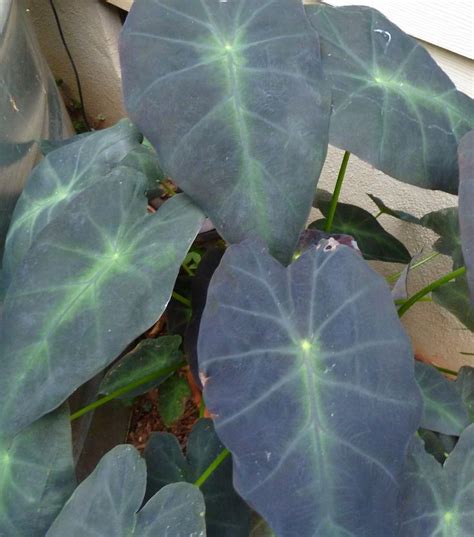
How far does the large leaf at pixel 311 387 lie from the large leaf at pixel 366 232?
1.30ft

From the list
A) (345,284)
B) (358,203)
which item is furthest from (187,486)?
(358,203)

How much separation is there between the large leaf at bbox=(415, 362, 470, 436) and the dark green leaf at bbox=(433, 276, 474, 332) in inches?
7.6

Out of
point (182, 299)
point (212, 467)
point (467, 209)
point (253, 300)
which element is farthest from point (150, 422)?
point (467, 209)

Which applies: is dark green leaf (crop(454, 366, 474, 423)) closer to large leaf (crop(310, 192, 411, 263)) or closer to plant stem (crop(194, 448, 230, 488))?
large leaf (crop(310, 192, 411, 263))

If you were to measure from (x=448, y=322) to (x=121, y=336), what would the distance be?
0.98 m

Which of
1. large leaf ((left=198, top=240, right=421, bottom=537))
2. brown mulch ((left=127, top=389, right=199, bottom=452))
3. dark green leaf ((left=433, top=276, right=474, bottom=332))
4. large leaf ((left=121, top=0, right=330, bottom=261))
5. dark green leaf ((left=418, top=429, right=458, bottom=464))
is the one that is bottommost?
brown mulch ((left=127, top=389, right=199, bottom=452))

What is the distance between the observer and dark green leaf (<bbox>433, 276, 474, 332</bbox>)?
1054mm

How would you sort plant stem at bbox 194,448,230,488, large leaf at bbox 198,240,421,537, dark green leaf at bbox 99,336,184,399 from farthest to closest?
dark green leaf at bbox 99,336,184,399
plant stem at bbox 194,448,230,488
large leaf at bbox 198,240,421,537

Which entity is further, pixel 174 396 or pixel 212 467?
pixel 174 396

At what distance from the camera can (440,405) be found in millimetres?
870

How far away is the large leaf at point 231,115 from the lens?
720mm

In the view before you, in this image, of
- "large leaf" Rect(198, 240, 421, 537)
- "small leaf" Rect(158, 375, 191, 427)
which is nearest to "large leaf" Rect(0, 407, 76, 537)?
"large leaf" Rect(198, 240, 421, 537)

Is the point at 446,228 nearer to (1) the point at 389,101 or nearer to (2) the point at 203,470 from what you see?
(1) the point at 389,101

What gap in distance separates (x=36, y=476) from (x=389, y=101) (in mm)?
655
